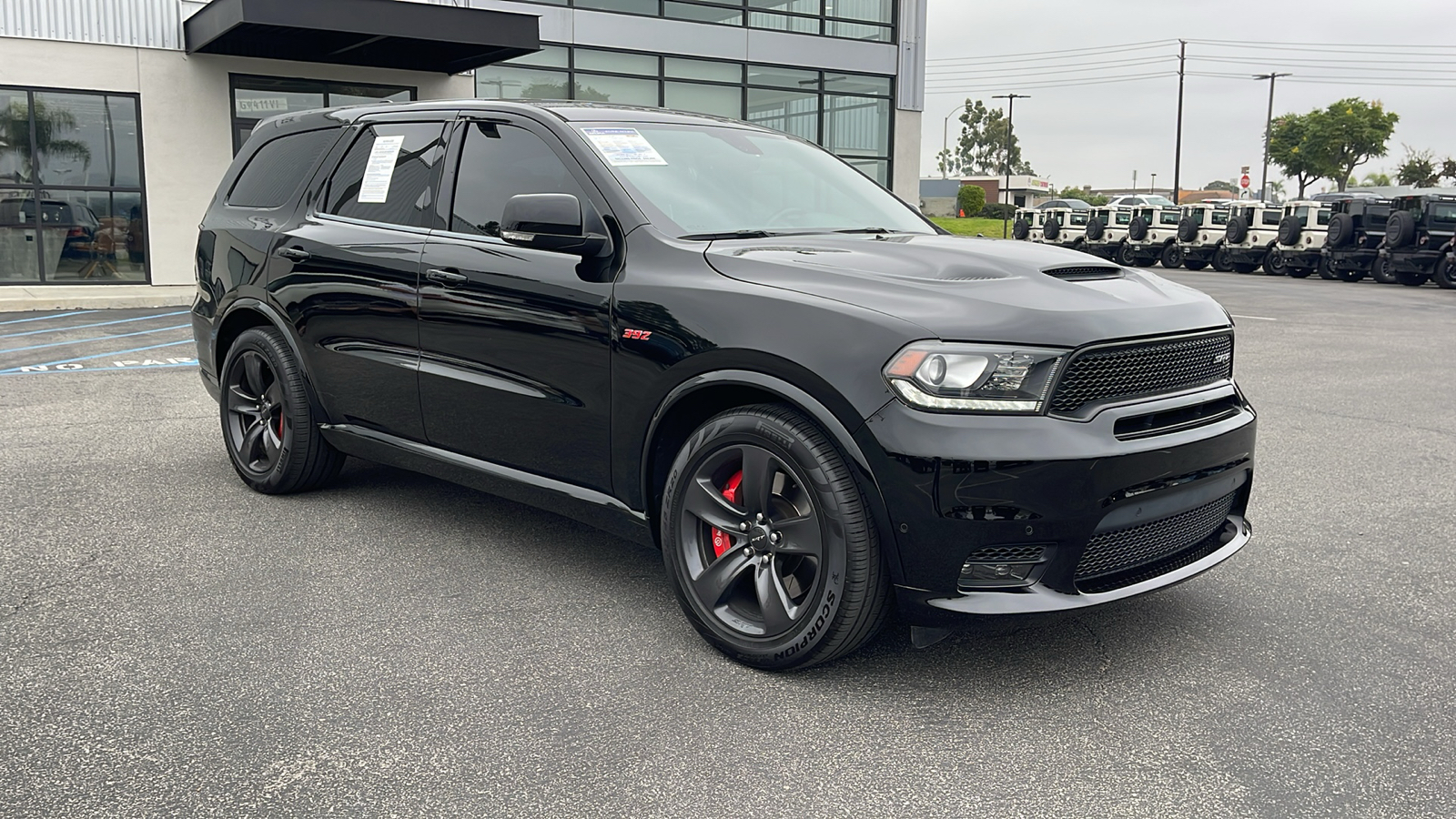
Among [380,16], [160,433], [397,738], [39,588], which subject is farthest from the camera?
[380,16]

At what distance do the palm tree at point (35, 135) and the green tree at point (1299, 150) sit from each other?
7546 cm

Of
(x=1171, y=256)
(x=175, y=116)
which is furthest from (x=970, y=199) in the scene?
(x=175, y=116)

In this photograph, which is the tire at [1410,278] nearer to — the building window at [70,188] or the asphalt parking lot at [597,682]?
the asphalt parking lot at [597,682]

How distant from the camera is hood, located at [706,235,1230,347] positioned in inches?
128

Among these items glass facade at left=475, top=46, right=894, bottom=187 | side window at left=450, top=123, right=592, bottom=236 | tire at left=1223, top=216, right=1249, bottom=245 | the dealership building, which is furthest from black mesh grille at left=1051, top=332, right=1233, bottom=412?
tire at left=1223, top=216, right=1249, bottom=245

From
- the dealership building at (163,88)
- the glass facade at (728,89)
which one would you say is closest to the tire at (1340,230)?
the glass facade at (728,89)

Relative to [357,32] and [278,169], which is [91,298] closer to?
[357,32]

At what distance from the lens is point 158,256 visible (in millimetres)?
17734

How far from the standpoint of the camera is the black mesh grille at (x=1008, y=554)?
10.6ft

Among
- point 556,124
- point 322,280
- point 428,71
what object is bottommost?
point 322,280

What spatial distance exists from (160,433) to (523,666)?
4.56 meters

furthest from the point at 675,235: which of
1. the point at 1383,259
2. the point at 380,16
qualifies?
the point at 1383,259

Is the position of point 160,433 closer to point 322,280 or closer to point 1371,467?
point 322,280

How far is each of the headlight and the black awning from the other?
14.2 metres
